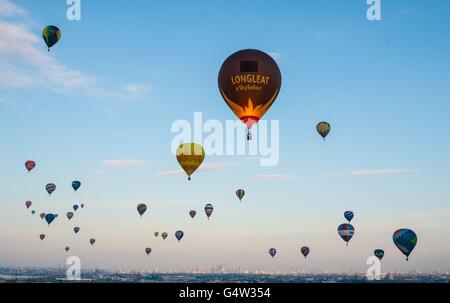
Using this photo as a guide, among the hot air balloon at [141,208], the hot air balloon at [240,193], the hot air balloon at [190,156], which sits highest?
the hot air balloon at [190,156]

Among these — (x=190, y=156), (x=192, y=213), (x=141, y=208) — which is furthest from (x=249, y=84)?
(x=141, y=208)

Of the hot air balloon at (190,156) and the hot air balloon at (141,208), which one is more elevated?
the hot air balloon at (190,156)

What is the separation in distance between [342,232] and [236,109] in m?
29.1

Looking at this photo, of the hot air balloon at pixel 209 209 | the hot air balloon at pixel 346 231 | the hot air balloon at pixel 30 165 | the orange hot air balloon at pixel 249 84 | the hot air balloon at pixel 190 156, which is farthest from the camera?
the hot air balloon at pixel 30 165

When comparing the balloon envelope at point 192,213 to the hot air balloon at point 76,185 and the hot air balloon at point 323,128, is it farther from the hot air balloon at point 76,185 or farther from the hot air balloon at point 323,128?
the hot air balloon at point 323,128

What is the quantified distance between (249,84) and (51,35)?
21208 mm

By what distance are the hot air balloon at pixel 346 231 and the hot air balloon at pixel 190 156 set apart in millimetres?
20328

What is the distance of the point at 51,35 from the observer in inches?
1884

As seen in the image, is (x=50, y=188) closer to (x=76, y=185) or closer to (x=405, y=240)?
(x=76, y=185)

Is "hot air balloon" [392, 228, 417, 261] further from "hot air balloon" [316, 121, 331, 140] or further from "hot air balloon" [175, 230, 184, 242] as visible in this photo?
"hot air balloon" [175, 230, 184, 242]

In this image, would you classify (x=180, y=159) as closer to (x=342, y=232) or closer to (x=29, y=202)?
(x=342, y=232)

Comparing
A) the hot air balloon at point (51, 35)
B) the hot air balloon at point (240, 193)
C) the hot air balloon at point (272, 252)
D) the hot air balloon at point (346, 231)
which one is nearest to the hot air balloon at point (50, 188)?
the hot air balloon at point (240, 193)

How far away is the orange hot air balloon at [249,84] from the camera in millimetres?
35562

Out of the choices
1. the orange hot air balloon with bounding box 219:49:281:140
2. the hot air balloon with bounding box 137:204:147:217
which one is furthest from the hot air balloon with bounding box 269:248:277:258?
the orange hot air balloon with bounding box 219:49:281:140
